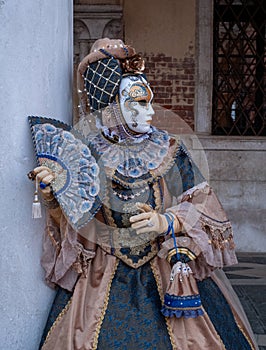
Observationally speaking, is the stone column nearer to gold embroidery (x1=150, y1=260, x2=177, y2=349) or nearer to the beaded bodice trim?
the beaded bodice trim

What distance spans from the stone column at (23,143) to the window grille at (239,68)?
4.02 meters

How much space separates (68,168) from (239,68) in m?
4.35

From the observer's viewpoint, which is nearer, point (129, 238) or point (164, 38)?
point (129, 238)

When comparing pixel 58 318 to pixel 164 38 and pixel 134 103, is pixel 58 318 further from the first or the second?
pixel 164 38

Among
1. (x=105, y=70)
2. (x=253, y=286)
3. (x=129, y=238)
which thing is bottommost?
(x=253, y=286)

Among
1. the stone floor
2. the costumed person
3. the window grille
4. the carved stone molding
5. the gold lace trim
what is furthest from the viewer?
the window grille

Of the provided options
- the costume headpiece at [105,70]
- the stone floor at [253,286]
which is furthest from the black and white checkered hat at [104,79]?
the stone floor at [253,286]

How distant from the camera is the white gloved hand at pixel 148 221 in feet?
6.98

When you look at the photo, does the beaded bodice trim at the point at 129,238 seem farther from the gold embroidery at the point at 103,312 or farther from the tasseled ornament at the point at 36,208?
the tasseled ornament at the point at 36,208

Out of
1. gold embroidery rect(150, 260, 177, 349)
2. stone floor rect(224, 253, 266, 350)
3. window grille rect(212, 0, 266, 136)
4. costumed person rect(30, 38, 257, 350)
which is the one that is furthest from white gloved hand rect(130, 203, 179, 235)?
window grille rect(212, 0, 266, 136)

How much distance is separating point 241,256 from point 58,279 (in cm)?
396

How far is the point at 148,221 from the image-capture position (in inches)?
84.0

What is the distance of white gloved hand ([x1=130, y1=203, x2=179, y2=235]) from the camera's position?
2127mm

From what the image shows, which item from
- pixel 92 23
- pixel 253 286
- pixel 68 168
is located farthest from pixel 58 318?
pixel 92 23
